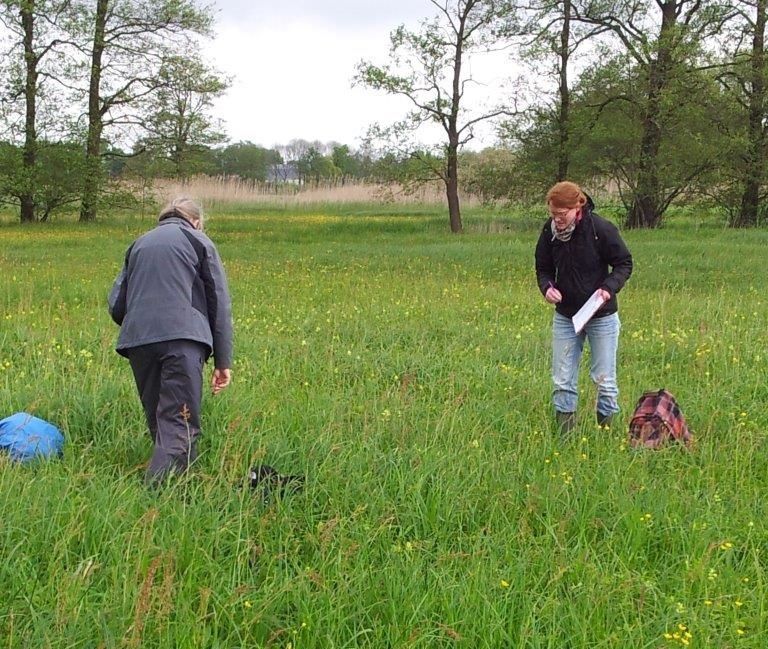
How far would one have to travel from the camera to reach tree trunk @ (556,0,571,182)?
26.1 meters

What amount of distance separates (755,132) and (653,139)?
3.87 metres

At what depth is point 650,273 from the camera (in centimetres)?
1323

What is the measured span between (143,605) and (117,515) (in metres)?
1.00

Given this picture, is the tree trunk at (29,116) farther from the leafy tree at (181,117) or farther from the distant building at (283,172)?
the distant building at (283,172)

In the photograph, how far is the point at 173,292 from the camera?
3893 millimetres

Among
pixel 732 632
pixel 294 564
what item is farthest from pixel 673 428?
pixel 294 564

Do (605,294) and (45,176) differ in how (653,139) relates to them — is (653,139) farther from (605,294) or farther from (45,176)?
(605,294)

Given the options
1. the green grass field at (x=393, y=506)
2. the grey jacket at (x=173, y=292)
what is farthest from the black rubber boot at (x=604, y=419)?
Result: the grey jacket at (x=173, y=292)

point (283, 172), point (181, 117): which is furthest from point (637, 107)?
point (283, 172)

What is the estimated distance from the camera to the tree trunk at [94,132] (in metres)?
26.4

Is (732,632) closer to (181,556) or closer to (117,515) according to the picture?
(181,556)

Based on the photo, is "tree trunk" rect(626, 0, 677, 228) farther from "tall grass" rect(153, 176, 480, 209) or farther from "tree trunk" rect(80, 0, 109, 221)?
"tree trunk" rect(80, 0, 109, 221)

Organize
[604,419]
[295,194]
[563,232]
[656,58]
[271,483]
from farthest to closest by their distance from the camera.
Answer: [295,194]
[656,58]
[604,419]
[563,232]
[271,483]

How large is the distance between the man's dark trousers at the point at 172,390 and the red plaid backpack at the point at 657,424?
2.76 meters
